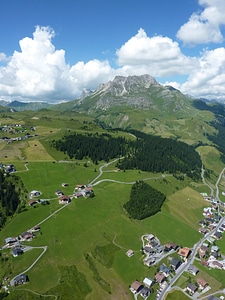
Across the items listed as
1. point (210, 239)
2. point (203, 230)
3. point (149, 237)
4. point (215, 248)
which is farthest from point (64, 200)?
point (215, 248)

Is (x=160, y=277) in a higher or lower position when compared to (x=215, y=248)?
higher

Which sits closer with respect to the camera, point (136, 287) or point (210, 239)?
point (136, 287)

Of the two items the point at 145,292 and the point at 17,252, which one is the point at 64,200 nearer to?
the point at 17,252

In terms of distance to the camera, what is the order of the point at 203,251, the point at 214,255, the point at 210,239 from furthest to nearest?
the point at 210,239 → the point at 203,251 → the point at 214,255

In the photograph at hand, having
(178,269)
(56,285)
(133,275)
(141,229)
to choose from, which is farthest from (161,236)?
(56,285)

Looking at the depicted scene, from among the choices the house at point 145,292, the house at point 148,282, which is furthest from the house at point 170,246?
the house at point 145,292

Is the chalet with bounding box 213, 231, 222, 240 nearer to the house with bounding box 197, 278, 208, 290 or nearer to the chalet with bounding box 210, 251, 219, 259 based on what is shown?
the chalet with bounding box 210, 251, 219, 259

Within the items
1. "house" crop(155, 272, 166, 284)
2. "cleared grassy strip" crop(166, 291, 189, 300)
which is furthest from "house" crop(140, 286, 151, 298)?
"cleared grassy strip" crop(166, 291, 189, 300)
